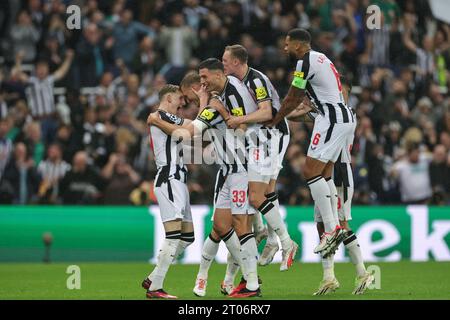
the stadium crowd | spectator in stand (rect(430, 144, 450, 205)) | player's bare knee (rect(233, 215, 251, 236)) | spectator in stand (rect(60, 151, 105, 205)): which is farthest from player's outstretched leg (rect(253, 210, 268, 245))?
spectator in stand (rect(430, 144, 450, 205))

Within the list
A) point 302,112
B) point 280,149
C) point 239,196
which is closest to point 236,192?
point 239,196

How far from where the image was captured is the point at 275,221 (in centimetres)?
1246

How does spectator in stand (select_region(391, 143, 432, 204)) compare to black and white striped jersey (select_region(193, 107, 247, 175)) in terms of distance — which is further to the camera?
spectator in stand (select_region(391, 143, 432, 204))

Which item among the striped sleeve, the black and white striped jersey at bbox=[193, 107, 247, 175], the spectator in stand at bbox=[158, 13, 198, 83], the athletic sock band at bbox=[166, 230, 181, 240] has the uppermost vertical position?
the spectator in stand at bbox=[158, 13, 198, 83]

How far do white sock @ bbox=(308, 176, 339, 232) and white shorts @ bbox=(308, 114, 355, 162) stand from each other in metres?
0.26

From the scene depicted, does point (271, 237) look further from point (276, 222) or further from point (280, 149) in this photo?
point (280, 149)

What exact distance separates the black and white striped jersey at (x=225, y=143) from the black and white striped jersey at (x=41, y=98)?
9171 millimetres

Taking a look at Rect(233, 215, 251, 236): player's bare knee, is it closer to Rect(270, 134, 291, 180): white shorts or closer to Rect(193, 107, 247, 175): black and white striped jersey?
Rect(193, 107, 247, 175): black and white striped jersey

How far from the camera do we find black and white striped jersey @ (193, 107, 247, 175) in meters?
12.0

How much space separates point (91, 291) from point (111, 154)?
708cm

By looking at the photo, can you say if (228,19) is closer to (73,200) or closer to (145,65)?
(145,65)

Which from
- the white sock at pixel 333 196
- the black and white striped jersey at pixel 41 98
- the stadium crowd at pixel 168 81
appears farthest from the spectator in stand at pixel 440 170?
the white sock at pixel 333 196

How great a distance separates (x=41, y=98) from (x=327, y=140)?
9993 mm

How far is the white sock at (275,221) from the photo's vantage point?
12.4 m
